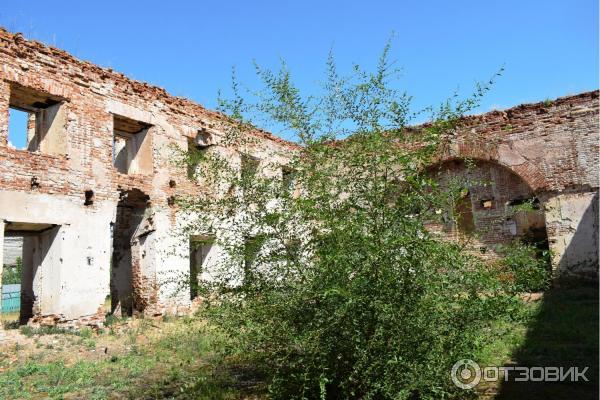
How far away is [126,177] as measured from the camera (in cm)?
1178

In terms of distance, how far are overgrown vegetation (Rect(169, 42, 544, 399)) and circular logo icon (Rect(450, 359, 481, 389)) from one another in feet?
0.29

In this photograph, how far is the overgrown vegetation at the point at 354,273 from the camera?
429cm

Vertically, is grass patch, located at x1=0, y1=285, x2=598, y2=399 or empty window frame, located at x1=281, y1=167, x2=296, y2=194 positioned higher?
empty window frame, located at x1=281, y1=167, x2=296, y2=194

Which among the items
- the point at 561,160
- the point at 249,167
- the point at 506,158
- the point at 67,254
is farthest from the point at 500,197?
the point at 67,254

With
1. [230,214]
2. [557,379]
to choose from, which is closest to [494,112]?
[557,379]

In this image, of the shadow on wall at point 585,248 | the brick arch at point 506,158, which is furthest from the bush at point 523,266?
the shadow on wall at point 585,248

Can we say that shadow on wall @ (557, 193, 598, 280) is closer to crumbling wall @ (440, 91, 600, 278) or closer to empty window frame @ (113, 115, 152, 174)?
crumbling wall @ (440, 91, 600, 278)

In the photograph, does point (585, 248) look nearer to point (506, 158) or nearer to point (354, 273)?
point (506, 158)

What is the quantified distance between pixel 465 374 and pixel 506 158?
10963mm

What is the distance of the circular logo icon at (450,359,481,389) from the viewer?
4.70 metres

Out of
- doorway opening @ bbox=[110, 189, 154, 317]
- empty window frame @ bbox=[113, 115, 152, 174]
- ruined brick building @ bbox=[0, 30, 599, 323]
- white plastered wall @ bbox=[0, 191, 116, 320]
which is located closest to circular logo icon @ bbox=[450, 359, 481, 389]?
ruined brick building @ bbox=[0, 30, 599, 323]

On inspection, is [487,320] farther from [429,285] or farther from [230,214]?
[230,214]

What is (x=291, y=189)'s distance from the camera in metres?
5.48

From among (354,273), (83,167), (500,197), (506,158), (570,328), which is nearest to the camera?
(354,273)
